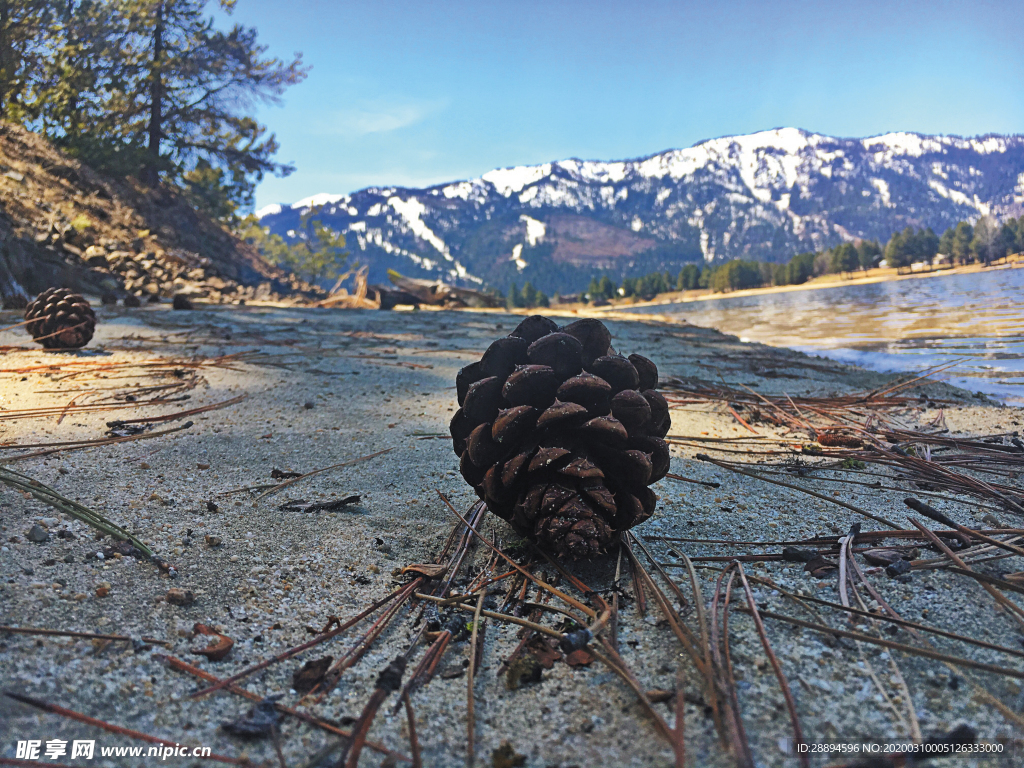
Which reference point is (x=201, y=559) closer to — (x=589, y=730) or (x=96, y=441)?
(x=589, y=730)

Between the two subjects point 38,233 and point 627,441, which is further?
point 38,233

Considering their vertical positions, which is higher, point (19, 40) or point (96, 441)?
point (19, 40)

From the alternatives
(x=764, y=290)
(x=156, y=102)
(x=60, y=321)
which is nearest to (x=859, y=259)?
(x=764, y=290)

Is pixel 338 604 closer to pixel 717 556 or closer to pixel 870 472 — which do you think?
pixel 717 556

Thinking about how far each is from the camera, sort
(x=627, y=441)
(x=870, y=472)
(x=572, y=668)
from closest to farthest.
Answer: (x=572, y=668) → (x=627, y=441) → (x=870, y=472)

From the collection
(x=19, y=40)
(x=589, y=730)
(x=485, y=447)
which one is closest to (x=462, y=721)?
(x=589, y=730)

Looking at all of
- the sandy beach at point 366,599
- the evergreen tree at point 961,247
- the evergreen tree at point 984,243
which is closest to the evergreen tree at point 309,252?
the sandy beach at point 366,599

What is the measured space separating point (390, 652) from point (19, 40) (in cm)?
1330

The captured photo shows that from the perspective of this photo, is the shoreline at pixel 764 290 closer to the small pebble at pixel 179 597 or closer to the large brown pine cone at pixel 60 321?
the large brown pine cone at pixel 60 321

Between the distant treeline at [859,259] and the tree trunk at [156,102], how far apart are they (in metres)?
83.2

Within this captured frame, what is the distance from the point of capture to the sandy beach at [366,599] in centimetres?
86

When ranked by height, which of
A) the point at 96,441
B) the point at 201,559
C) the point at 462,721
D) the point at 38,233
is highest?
the point at 38,233

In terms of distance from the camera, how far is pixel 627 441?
54.8 inches

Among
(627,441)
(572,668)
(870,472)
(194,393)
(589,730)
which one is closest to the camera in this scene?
(589,730)
